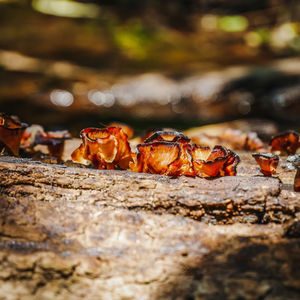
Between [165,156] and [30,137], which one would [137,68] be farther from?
[165,156]

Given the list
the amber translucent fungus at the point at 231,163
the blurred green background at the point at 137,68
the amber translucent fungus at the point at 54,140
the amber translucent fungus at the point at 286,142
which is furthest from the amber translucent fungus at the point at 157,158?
the blurred green background at the point at 137,68

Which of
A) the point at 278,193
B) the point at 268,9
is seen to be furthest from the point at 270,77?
the point at 268,9

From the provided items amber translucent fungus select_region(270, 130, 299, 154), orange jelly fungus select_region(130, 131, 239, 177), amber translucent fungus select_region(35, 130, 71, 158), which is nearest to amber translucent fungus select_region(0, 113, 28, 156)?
amber translucent fungus select_region(35, 130, 71, 158)

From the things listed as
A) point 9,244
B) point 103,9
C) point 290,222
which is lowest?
point 9,244

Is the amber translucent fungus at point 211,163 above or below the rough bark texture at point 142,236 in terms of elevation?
above

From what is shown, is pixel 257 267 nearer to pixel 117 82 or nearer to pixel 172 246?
pixel 172 246

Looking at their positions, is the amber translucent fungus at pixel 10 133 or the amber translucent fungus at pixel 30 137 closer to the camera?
the amber translucent fungus at pixel 10 133

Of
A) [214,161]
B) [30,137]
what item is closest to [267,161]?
[214,161]

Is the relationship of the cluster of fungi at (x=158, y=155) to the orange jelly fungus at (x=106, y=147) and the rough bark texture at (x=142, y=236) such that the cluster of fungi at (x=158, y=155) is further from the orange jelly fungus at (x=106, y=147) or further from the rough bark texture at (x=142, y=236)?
the rough bark texture at (x=142, y=236)
